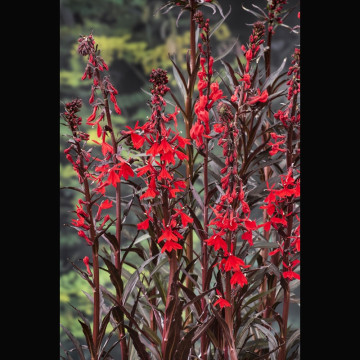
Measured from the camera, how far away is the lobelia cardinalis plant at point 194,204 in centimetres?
152

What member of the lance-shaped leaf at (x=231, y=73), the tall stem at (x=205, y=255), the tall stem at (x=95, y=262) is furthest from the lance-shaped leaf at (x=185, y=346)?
the lance-shaped leaf at (x=231, y=73)

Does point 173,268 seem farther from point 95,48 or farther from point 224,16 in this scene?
point 224,16

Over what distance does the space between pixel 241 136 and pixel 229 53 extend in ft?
1.19

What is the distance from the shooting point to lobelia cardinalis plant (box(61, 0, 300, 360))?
152cm

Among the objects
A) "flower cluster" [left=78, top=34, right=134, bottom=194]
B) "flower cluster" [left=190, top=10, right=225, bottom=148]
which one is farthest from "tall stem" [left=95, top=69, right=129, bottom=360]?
"flower cluster" [left=190, top=10, right=225, bottom=148]

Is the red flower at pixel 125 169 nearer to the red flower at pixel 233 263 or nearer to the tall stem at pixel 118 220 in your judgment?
the tall stem at pixel 118 220

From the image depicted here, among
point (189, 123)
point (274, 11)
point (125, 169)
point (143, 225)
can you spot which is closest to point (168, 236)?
point (143, 225)

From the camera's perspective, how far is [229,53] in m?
1.94

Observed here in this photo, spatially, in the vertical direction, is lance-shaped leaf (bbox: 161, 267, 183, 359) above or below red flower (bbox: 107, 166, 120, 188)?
A: below

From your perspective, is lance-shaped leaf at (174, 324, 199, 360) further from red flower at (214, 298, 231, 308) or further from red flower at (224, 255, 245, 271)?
red flower at (224, 255, 245, 271)

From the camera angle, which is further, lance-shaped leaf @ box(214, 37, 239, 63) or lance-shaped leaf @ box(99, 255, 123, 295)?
lance-shaped leaf @ box(214, 37, 239, 63)

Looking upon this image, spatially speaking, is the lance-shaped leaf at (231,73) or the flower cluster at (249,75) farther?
the lance-shaped leaf at (231,73)
